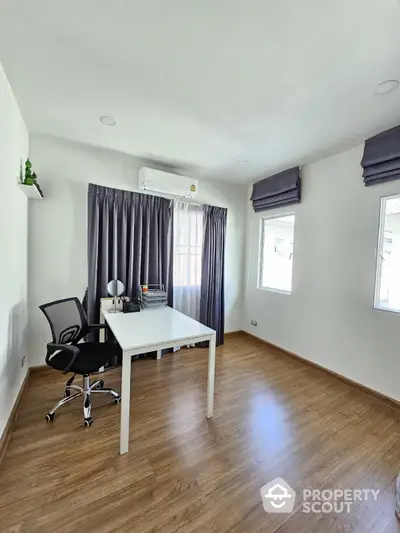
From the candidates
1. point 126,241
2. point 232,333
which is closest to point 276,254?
point 232,333

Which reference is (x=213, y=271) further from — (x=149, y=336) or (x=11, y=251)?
(x=11, y=251)

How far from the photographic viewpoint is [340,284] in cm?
280

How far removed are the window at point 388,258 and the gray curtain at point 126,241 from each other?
2.47 meters

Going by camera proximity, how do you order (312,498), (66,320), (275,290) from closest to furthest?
(312,498) → (66,320) → (275,290)

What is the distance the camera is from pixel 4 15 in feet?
4.18

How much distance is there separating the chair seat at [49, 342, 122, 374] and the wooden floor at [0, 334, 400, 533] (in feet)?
1.49

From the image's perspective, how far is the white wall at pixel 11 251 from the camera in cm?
170

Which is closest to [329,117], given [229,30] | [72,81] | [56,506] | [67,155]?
[229,30]

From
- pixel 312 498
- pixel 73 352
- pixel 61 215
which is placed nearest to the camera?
pixel 312 498

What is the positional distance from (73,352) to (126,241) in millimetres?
1582

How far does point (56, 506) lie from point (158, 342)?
1003 millimetres

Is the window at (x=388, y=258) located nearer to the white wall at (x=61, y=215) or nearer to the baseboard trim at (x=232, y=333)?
the baseboard trim at (x=232, y=333)

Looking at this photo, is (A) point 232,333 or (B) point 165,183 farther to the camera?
(A) point 232,333

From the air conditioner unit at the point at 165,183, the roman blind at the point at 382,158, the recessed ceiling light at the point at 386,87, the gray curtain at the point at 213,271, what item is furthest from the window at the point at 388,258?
the air conditioner unit at the point at 165,183
